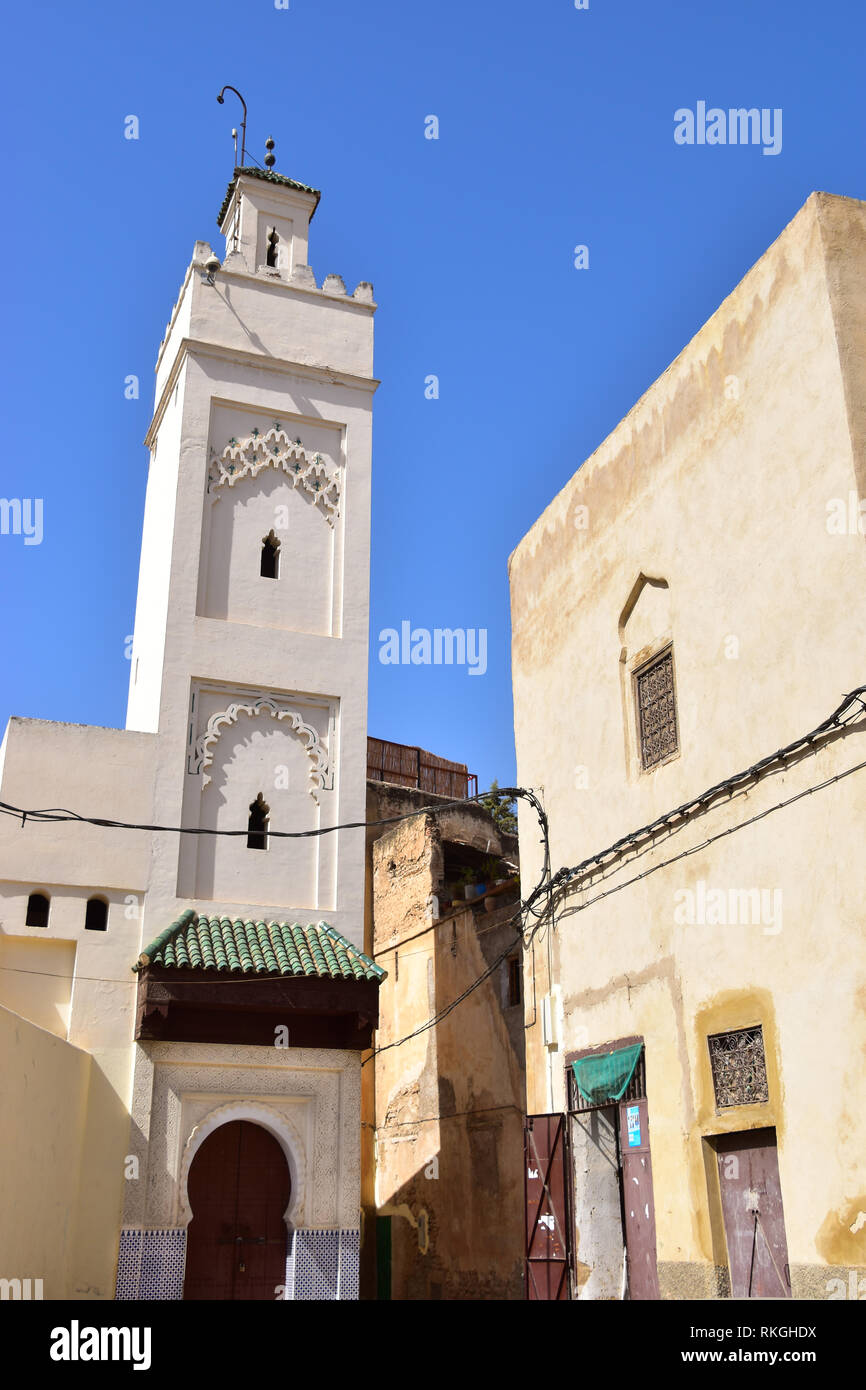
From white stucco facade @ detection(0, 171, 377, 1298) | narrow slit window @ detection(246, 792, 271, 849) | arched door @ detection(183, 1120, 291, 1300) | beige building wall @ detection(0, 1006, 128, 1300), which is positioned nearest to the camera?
beige building wall @ detection(0, 1006, 128, 1300)

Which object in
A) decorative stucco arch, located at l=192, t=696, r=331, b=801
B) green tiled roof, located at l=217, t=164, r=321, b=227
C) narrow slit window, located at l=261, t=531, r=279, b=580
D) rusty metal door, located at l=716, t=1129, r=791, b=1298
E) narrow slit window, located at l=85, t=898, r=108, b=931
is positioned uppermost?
green tiled roof, located at l=217, t=164, r=321, b=227

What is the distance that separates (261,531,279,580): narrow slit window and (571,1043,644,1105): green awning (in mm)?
7026

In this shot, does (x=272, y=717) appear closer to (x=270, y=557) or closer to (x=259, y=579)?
(x=259, y=579)

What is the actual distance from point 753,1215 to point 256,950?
239 inches

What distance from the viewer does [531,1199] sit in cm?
1085

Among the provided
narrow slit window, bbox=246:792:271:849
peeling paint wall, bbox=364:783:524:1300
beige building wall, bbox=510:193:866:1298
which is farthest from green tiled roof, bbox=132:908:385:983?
peeling paint wall, bbox=364:783:524:1300

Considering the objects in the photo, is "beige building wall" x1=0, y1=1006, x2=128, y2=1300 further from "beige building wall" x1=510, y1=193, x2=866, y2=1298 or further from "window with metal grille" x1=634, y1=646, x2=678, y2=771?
"window with metal grille" x1=634, y1=646, x2=678, y2=771

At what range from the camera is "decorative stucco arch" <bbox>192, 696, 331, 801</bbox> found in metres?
13.8

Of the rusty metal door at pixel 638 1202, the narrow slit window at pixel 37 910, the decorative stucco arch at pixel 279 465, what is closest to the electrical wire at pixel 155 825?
the narrow slit window at pixel 37 910

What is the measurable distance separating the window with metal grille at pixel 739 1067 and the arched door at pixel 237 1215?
5.66 meters

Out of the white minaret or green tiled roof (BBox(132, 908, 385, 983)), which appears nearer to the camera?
green tiled roof (BBox(132, 908, 385, 983))

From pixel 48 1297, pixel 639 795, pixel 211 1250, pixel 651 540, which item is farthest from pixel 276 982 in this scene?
pixel 651 540

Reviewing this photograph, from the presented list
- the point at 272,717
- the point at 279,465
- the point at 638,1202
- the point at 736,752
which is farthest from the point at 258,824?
the point at 736,752

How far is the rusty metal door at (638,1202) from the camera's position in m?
9.22
